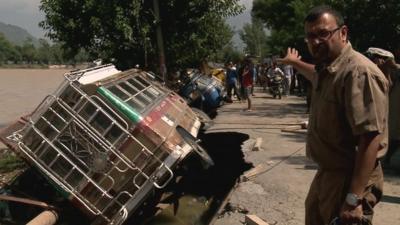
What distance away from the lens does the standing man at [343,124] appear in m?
2.89

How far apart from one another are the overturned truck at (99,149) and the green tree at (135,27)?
6.38 meters

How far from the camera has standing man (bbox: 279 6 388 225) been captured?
2.89 metres

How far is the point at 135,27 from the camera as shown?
13570 millimetres

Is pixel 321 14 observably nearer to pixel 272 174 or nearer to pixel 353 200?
pixel 353 200

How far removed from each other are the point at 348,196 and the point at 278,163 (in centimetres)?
642

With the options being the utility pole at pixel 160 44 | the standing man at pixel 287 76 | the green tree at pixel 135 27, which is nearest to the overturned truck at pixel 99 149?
the green tree at pixel 135 27

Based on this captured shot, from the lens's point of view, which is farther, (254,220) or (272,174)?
(272,174)

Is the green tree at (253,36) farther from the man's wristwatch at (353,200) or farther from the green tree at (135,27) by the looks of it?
the man's wristwatch at (353,200)

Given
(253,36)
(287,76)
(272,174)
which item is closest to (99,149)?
(272,174)

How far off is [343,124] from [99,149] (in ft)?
13.0

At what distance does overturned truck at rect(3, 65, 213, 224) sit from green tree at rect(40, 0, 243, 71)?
6.38 meters

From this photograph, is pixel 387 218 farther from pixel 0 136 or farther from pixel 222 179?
pixel 0 136

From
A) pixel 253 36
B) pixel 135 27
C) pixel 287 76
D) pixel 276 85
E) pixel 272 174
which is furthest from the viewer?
pixel 253 36

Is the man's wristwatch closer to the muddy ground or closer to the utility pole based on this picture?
the muddy ground
